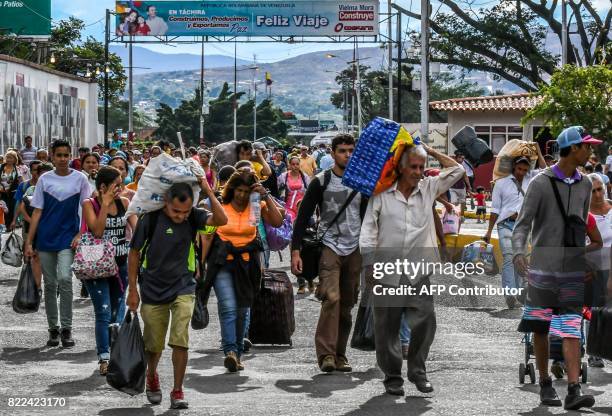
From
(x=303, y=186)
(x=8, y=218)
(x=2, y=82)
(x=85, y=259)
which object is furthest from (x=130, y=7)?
(x=85, y=259)

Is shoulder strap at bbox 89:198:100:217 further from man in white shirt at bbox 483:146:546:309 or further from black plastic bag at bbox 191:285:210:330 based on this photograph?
man in white shirt at bbox 483:146:546:309

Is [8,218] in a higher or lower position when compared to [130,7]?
lower

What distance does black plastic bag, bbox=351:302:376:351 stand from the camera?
10.7m

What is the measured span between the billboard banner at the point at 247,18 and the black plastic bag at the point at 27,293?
53.1m

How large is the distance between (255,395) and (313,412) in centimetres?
81

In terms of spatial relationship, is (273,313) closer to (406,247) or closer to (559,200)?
(406,247)

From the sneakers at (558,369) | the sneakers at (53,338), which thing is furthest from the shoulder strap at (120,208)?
the sneakers at (558,369)

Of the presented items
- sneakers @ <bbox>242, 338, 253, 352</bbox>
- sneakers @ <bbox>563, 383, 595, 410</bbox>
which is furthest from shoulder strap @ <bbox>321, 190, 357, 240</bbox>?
sneakers @ <bbox>563, 383, 595, 410</bbox>

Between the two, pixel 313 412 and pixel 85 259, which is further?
pixel 85 259

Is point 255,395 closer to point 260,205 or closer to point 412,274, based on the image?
point 412,274

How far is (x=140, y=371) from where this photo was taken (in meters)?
8.73

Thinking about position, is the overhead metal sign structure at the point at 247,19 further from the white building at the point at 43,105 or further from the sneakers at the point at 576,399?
the sneakers at the point at 576,399

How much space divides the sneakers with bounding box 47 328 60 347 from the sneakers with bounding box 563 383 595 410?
500 centimetres

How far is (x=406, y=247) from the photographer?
9.09 metres
